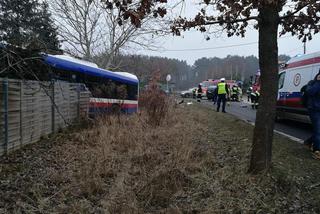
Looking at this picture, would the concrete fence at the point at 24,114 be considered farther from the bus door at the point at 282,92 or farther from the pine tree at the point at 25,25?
the bus door at the point at 282,92

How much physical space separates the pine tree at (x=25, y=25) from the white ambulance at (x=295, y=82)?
7.86m

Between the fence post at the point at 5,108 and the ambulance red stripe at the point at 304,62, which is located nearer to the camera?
the fence post at the point at 5,108

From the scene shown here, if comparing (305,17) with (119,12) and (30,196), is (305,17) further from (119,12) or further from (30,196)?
(30,196)

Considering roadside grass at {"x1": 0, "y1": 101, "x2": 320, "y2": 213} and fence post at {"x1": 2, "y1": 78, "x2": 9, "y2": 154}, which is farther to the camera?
fence post at {"x1": 2, "y1": 78, "x2": 9, "y2": 154}

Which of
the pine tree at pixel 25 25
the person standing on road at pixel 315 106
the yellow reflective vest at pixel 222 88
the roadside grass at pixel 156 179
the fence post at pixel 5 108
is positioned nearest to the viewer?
the roadside grass at pixel 156 179

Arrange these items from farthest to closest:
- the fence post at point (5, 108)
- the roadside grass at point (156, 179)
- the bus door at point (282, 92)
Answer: the bus door at point (282, 92)
the fence post at point (5, 108)
the roadside grass at point (156, 179)

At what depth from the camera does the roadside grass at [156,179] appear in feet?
17.9

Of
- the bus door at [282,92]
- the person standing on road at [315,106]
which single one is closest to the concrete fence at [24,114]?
the person standing on road at [315,106]

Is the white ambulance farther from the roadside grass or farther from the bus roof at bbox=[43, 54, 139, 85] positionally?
the bus roof at bbox=[43, 54, 139, 85]

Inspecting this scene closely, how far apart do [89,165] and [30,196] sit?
71.2 inches

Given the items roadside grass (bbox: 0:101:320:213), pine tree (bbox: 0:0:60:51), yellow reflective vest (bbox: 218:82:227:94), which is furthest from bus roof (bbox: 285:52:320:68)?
pine tree (bbox: 0:0:60:51)

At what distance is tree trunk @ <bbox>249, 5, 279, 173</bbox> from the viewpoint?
6.47 m

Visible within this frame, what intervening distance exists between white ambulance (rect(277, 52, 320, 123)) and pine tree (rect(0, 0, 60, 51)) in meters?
7.86

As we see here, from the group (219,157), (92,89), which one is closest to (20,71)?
(219,157)
